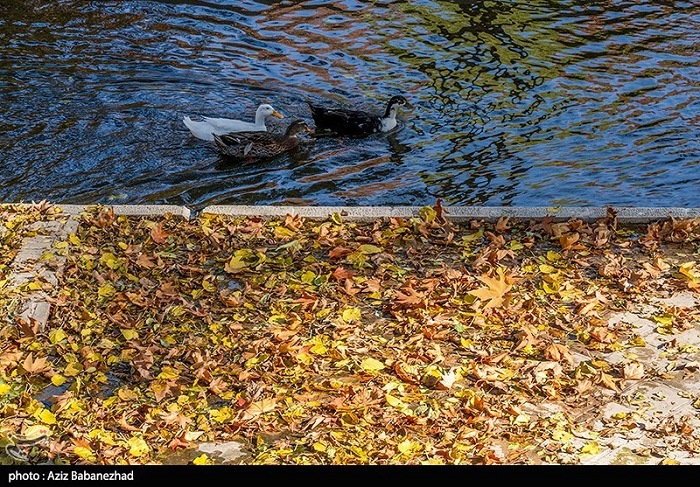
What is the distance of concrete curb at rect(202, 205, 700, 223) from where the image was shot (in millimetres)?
6910

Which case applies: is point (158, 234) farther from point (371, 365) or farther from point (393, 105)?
point (393, 105)

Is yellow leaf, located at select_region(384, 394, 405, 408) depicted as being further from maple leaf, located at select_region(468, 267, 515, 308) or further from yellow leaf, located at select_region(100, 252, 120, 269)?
Result: yellow leaf, located at select_region(100, 252, 120, 269)

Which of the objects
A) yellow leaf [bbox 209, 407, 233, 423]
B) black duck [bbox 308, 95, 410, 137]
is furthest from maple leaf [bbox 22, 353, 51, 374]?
black duck [bbox 308, 95, 410, 137]

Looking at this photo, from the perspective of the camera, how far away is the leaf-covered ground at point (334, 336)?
4.77 m

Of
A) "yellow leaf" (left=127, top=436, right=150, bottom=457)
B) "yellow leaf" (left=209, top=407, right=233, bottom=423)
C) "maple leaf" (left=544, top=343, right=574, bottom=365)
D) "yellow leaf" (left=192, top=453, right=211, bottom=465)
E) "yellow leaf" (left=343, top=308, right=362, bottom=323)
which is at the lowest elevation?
"maple leaf" (left=544, top=343, right=574, bottom=365)

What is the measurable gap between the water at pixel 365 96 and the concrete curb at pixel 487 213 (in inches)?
62.5

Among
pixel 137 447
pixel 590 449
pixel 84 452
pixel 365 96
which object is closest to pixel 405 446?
pixel 590 449

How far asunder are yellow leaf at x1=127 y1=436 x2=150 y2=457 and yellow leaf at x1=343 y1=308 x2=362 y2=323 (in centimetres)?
160

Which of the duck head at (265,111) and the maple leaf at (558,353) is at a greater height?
the maple leaf at (558,353)

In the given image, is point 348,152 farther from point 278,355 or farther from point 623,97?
point 278,355

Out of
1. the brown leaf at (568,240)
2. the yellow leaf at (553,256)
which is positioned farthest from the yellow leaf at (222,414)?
the brown leaf at (568,240)

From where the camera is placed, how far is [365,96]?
450 inches

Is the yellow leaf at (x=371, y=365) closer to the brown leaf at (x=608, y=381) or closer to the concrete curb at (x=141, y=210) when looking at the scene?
the brown leaf at (x=608, y=381)

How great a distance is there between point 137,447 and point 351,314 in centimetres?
171
